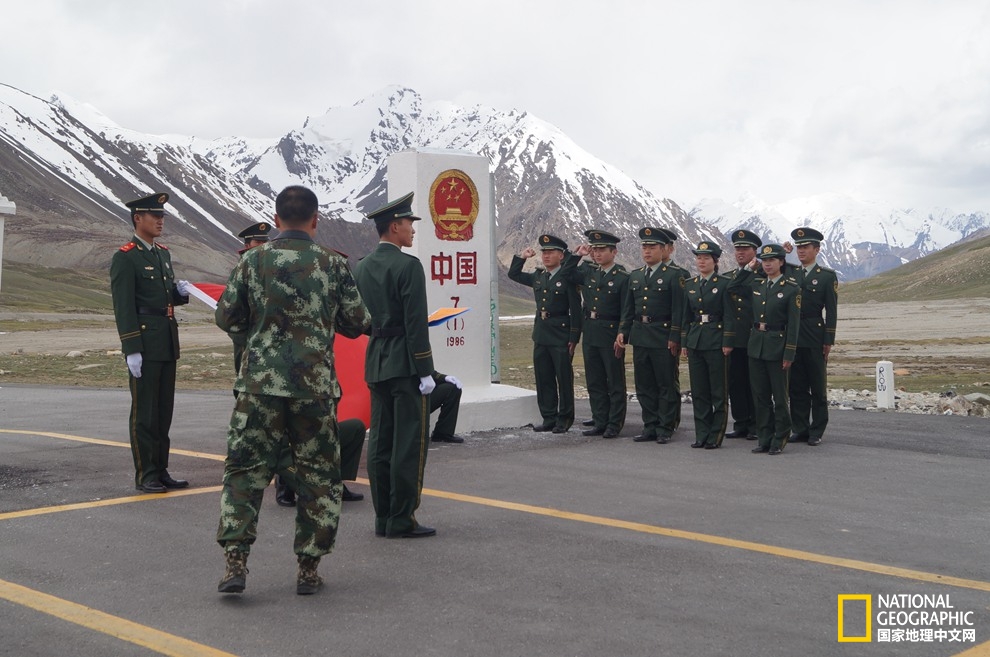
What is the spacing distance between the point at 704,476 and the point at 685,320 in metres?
2.79

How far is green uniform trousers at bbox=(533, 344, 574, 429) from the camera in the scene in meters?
11.4

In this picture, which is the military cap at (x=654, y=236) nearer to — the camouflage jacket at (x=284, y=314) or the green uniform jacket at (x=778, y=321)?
the green uniform jacket at (x=778, y=321)

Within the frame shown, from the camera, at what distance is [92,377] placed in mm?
21719

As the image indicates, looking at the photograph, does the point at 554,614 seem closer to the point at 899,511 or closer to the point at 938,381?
the point at 899,511

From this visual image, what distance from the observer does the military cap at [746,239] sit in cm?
1105

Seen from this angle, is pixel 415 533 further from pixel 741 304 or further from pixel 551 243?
pixel 551 243

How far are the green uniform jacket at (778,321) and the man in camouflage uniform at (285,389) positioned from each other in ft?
20.7

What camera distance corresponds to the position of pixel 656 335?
11008 mm

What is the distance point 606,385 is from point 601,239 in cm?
169

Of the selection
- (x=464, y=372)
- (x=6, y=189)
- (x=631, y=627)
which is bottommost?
(x=631, y=627)

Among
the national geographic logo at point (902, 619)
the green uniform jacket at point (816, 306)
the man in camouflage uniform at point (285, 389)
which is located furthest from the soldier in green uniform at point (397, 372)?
the green uniform jacket at point (816, 306)

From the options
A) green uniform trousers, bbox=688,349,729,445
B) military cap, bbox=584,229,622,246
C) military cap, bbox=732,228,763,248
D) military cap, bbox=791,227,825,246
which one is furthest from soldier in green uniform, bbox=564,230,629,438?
military cap, bbox=791,227,825,246

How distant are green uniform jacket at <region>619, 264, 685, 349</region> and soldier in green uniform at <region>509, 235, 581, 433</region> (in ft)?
2.19

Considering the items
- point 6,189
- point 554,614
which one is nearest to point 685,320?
point 554,614
